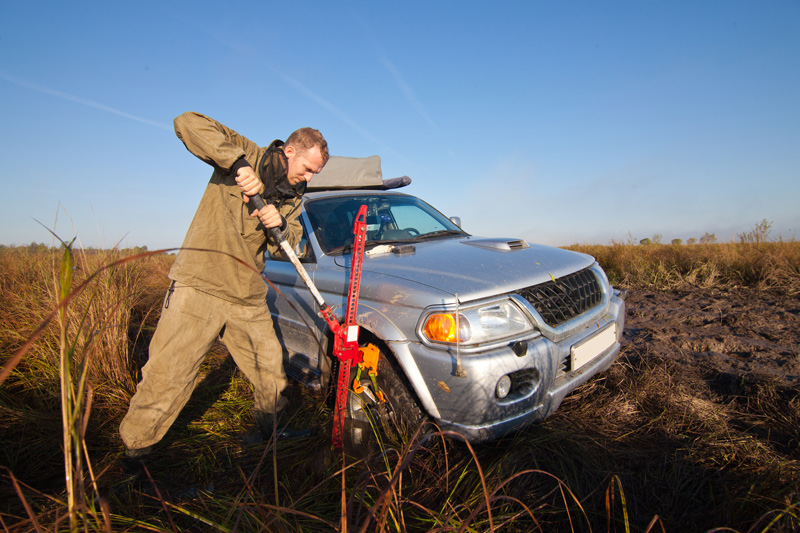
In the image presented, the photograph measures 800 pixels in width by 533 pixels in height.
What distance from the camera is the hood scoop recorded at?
2.81m

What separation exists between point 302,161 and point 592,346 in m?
2.02

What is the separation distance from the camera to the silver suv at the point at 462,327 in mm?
2010

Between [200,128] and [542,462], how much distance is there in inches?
94.3

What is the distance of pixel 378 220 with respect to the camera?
348 cm

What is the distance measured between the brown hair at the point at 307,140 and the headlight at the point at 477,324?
3.72 ft

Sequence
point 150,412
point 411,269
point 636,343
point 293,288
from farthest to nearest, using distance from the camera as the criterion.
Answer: point 636,343
point 293,288
point 411,269
point 150,412

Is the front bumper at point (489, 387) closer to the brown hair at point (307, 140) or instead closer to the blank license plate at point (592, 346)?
the blank license plate at point (592, 346)

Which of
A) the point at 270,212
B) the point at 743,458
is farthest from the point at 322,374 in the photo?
the point at 743,458

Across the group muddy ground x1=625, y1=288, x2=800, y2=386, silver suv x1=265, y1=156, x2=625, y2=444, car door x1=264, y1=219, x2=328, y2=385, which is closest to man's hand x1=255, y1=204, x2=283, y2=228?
silver suv x1=265, y1=156, x2=625, y2=444

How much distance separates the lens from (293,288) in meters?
3.06

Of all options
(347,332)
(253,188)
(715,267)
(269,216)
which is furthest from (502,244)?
(715,267)

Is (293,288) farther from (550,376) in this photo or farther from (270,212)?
(550,376)

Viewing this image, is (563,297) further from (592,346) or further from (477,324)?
(477,324)

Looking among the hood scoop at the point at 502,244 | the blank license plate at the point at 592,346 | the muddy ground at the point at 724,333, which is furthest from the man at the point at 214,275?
the muddy ground at the point at 724,333
